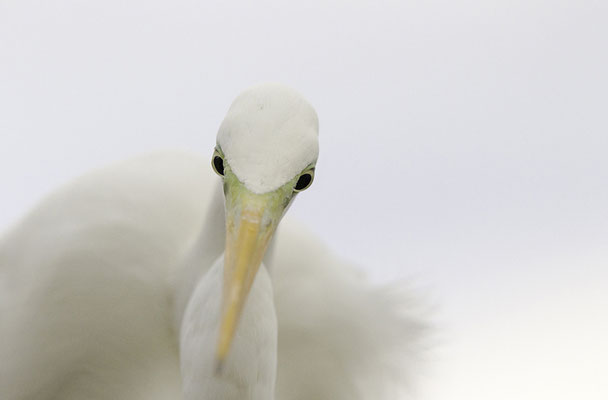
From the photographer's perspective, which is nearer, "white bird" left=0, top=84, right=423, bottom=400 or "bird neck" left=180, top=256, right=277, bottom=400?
"bird neck" left=180, top=256, right=277, bottom=400

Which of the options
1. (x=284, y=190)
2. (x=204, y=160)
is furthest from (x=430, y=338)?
(x=284, y=190)

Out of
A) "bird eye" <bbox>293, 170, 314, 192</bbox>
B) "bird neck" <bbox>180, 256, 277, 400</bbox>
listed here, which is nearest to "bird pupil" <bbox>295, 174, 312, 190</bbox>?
"bird eye" <bbox>293, 170, 314, 192</bbox>

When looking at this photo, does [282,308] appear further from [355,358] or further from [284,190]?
[284,190]

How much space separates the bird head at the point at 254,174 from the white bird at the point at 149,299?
202 millimetres

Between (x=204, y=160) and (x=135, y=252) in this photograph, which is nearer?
(x=135, y=252)

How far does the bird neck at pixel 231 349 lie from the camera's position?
3.14ft

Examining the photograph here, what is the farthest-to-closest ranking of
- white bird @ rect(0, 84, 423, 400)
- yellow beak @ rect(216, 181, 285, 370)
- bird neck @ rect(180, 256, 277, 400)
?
white bird @ rect(0, 84, 423, 400) < bird neck @ rect(180, 256, 277, 400) < yellow beak @ rect(216, 181, 285, 370)

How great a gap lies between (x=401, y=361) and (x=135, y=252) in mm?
538

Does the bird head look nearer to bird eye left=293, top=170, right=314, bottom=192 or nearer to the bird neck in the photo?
bird eye left=293, top=170, right=314, bottom=192

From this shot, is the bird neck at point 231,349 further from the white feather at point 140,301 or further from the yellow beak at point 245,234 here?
the white feather at point 140,301

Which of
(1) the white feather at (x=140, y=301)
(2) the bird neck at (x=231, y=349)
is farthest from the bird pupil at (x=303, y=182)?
(1) the white feather at (x=140, y=301)

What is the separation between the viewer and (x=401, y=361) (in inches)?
61.4

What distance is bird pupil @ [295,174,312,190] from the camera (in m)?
0.89

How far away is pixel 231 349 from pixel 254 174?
8.3 inches
